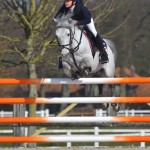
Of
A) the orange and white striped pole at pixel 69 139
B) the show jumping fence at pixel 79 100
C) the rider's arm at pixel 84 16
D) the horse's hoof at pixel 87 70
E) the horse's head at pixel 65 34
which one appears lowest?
the orange and white striped pole at pixel 69 139

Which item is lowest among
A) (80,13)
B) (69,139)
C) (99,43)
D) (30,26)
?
(69,139)

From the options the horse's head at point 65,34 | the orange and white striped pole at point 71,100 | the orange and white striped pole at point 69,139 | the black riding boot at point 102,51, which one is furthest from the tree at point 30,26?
the horse's head at point 65,34

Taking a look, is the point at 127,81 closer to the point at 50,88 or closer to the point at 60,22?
the point at 60,22

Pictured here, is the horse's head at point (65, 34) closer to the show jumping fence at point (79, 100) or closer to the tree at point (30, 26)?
the show jumping fence at point (79, 100)

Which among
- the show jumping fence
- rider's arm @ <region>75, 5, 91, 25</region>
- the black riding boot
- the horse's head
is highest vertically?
rider's arm @ <region>75, 5, 91, 25</region>

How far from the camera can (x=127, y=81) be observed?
8.34 metres

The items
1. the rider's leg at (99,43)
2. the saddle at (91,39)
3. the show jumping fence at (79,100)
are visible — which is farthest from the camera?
the rider's leg at (99,43)

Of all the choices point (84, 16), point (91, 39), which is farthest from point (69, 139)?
point (84, 16)

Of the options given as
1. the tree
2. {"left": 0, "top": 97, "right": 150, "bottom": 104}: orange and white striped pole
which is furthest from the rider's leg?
the tree

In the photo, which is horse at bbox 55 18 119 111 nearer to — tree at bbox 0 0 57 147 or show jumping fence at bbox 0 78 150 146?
show jumping fence at bbox 0 78 150 146

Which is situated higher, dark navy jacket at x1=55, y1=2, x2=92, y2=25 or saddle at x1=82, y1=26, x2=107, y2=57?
dark navy jacket at x1=55, y1=2, x2=92, y2=25

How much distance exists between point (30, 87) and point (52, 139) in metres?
6.40

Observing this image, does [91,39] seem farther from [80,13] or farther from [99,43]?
[80,13]

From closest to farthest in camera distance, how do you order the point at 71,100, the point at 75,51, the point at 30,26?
1. the point at 75,51
2. the point at 71,100
3. the point at 30,26
